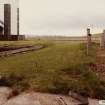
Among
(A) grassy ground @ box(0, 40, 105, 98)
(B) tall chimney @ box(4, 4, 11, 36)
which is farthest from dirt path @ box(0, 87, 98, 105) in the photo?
(B) tall chimney @ box(4, 4, 11, 36)

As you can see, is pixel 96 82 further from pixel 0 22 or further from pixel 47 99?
pixel 0 22

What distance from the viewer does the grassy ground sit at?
20469 mm

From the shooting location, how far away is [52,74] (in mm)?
22594

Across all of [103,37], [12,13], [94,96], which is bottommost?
[94,96]

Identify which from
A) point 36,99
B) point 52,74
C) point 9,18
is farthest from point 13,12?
point 36,99

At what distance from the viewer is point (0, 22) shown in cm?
6731

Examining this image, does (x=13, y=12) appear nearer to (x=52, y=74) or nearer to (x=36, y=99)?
(x=52, y=74)

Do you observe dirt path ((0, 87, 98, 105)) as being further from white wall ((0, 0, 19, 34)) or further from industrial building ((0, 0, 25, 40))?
white wall ((0, 0, 19, 34))

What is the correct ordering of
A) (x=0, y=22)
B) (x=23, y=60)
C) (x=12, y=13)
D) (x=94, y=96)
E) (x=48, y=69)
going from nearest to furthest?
1. (x=94, y=96)
2. (x=48, y=69)
3. (x=23, y=60)
4. (x=0, y=22)
5. (x=12, y=13)

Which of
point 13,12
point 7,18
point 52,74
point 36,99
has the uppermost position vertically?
point 13,12

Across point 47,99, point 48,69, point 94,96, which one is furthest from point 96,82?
point 47,99

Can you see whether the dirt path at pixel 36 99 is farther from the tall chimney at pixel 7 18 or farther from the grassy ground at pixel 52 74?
the tall chimney at pixel 7 18

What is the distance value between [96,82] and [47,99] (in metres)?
5.35

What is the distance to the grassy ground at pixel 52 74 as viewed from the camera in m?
20.5
